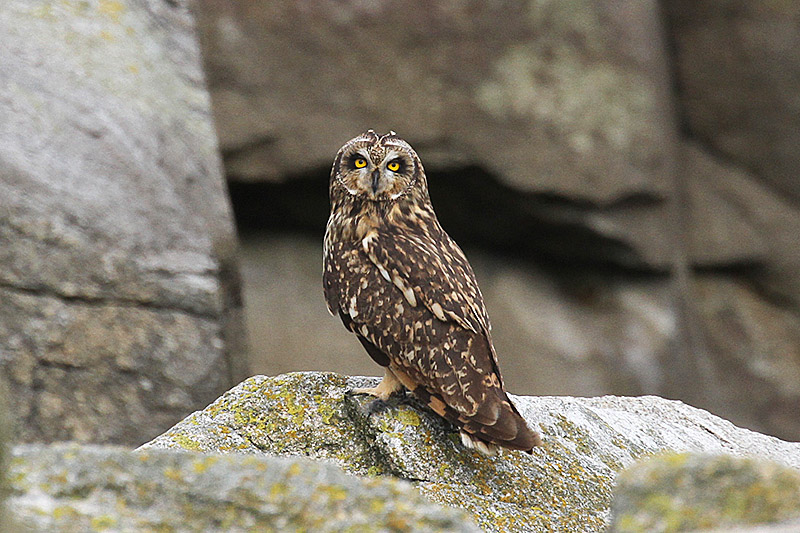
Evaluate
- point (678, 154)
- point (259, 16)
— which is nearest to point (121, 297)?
point (259, 16)

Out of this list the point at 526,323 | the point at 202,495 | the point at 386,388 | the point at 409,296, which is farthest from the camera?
the point at 526,323

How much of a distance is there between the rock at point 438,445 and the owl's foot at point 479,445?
69 millimetres

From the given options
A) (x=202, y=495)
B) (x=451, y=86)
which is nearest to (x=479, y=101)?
(x=451, y=86)

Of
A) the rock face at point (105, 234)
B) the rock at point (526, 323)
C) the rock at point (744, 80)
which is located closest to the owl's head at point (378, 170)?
the rock face at point (105, 234)

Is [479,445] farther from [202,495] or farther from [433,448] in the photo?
[202,495]

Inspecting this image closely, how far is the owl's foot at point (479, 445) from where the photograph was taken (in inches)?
153

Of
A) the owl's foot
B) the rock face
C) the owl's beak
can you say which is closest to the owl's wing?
the owl's beak

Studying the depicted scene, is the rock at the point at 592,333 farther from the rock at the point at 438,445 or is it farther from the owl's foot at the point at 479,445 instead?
the owl's foot at the point at 479,445

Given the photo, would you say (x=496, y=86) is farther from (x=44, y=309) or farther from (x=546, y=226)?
(x=44, y=309)

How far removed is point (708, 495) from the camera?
2066 mm

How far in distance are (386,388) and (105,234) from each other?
10.8 feet

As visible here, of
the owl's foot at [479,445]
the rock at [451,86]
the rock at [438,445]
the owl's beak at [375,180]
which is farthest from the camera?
the rock at [451,86]

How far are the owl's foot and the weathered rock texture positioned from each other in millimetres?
6736

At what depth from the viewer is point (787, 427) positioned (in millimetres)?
11664
